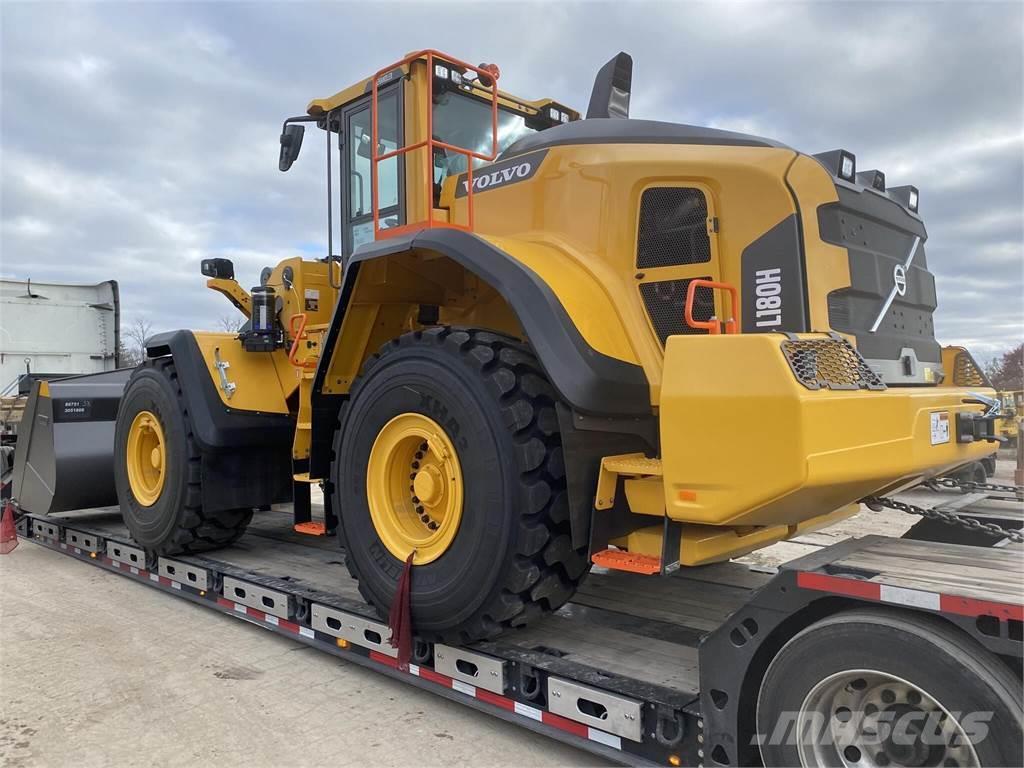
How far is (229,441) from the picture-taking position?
5410 mm

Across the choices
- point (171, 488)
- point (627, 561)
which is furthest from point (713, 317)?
point (171, 488)

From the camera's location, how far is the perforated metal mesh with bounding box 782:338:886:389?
264 centimetres

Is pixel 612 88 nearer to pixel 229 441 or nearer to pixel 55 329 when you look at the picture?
pixel 229 441

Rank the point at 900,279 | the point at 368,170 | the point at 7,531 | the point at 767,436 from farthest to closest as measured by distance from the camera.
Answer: the point at 7,531
the point at 368,170
the point at 900,279
the point at 767,436

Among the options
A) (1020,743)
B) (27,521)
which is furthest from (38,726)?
(27,521)

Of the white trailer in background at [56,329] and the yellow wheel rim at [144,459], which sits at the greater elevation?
the white trailer in background at [56,329]

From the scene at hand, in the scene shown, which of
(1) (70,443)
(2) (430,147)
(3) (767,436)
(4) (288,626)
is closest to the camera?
(3) (767,436)

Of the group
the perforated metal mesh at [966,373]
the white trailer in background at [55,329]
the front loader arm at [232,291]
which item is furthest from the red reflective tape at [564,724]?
the white trailer in background at [55,329]

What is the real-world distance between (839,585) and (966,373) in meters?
2.38

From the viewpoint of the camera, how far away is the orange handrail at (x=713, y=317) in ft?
Result: 9.88

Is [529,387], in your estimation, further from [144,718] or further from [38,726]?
[38,726]

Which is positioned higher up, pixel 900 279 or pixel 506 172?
pixel 506 172

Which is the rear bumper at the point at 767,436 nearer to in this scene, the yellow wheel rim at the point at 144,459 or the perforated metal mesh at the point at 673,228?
the perforated metal mesh at the point at 673,228

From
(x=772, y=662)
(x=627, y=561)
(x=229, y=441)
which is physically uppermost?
(x=229, y=441)
